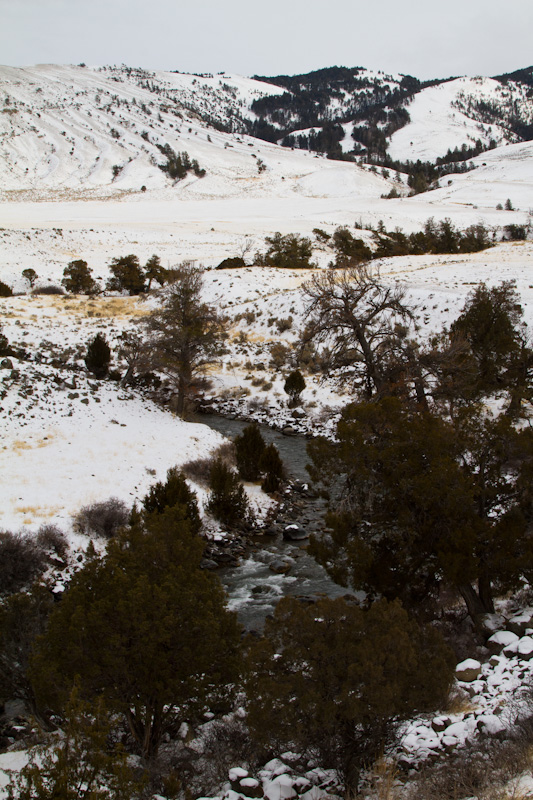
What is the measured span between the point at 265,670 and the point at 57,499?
33.1 ft

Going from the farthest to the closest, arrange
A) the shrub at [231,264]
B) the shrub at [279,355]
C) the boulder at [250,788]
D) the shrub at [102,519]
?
the shrub at [231,264] → the shrub at [279,355] → the shrub at [102,519] → the boulder at [250,788]

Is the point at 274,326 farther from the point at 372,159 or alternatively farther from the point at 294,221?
the point at 372,159

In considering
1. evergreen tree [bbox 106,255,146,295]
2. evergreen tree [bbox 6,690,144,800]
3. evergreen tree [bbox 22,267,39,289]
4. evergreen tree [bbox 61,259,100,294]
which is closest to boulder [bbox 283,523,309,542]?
evergreen tree [bbox 6,690,144,800]

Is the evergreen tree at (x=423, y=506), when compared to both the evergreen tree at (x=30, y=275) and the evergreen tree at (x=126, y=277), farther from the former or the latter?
the evergreen tree at (x=30, y=275)

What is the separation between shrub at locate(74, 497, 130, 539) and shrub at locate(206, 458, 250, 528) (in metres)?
2.83

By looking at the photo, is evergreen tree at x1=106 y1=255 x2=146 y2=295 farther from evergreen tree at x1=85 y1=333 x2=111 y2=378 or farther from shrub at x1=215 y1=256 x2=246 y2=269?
evergreen tree at x1=85 y1=333 x2=111 y2=378

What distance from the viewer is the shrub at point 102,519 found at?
13656mm

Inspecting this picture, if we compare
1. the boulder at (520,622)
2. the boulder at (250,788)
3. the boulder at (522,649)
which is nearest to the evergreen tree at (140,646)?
the boulder at (250,788)

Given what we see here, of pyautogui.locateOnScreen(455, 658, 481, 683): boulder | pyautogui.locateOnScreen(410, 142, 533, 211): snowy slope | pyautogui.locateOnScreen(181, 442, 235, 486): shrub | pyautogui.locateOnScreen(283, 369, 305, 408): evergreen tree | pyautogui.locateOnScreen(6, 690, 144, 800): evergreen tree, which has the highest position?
pyautogui.locateOnScreen(410, 142, 533, 211): snowy slope

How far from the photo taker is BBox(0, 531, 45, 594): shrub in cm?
1112

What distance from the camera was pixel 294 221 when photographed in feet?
260

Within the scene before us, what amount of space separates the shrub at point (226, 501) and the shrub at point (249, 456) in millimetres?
2701

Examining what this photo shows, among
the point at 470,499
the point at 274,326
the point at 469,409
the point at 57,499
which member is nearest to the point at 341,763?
the point at 470,499

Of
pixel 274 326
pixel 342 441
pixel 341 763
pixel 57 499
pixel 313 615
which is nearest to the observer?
pixel 341 763
